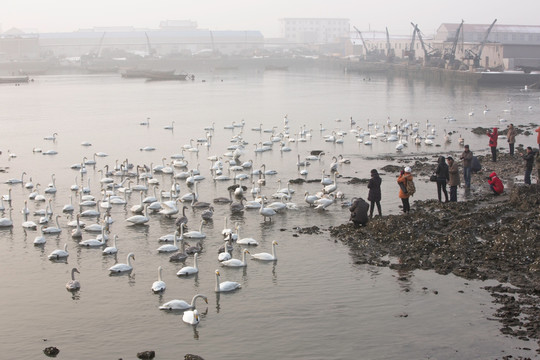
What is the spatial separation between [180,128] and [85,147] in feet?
31.5

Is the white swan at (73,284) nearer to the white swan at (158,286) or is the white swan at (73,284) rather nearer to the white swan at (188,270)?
the white swan at (158,286)

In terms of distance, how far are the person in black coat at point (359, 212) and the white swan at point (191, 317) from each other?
6.49 m

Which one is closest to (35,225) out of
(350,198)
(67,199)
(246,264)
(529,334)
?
(67,199)

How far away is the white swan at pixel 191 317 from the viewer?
14.5 metres

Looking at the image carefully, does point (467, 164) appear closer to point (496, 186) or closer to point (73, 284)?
point (496, 186)

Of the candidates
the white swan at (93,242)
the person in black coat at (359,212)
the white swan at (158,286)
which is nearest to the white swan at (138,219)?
the white swan at (93,242)

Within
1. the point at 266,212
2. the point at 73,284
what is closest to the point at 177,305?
the point at 73,284

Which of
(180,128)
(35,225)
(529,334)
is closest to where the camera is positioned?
(529,334)

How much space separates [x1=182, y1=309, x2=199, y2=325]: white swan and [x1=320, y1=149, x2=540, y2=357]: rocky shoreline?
4.82 metres

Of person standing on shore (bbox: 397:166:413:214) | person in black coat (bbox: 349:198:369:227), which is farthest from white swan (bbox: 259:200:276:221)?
person standing on shore (bbox: 397:166:413:214)

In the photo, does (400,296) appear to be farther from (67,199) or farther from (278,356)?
(67,199)

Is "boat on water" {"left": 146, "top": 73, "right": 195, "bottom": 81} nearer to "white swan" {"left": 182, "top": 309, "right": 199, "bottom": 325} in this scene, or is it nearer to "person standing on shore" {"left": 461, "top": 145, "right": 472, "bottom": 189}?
"person standing on shore" {"left": 461, "top": 145, "right": 472, "bottom": 189}

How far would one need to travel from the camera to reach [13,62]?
153 metres

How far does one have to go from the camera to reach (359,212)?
64.1 ft
